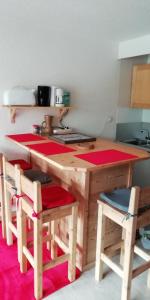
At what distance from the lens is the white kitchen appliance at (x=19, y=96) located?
2135 millimetres

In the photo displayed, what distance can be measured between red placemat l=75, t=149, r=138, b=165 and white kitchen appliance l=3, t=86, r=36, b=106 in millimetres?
858

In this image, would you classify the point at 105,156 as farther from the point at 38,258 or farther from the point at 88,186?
the point at 38,258

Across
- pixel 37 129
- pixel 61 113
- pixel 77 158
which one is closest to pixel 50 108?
pixel 61 113

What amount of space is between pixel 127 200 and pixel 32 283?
0.91m

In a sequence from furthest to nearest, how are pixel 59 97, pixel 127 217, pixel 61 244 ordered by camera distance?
pixel 59 97
pixel 61 244
pixel 127 217

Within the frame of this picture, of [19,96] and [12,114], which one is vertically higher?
[19,96]

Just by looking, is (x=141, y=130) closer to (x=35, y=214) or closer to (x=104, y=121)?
(x=104, y=121)

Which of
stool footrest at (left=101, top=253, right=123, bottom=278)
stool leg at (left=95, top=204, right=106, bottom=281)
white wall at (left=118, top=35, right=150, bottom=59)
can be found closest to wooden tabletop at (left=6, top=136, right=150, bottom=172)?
stool leg at (left=95, top=204, right=106, bottom=281)

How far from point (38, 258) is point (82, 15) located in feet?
6.62

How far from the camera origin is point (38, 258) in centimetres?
148

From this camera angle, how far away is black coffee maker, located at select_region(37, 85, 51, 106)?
2303 millimetres

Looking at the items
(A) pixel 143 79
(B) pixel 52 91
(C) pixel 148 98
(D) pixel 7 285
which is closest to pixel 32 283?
(D) pixel 7 285

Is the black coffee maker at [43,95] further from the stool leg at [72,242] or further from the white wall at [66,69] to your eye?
the stool leg at [72,242]

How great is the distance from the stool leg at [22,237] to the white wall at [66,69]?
2.93 feet
